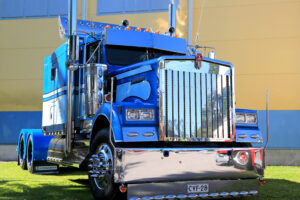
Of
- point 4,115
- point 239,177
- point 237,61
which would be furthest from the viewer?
point 4,115

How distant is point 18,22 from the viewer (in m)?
15.8

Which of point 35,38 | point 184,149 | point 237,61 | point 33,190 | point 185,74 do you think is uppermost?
point 35,38

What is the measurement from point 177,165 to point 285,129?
954cm

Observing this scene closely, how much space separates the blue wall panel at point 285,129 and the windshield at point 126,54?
7.67 metres

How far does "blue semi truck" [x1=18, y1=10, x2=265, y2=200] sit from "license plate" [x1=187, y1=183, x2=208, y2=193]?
0.01m

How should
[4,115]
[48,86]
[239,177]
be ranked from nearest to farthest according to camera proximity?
[239,177], [48,86], [4,115]

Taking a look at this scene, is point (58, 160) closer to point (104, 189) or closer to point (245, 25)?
point (104, 189)

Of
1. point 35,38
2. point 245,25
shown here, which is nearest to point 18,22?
point 35,38

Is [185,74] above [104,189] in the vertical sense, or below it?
above

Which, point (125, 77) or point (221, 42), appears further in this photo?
point (221, 42)

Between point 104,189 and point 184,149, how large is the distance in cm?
124

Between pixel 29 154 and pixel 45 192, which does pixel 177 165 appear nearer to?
pixel 45 192

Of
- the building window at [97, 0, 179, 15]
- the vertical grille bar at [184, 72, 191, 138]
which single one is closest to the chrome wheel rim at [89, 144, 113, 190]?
the vertical grille bar at [184, 72, 191, 138]

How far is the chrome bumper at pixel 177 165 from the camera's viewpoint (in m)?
4.91
